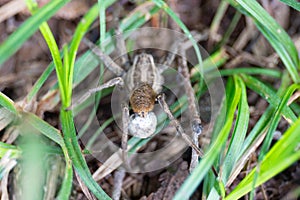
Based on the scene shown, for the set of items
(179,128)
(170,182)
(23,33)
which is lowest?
(170,182)

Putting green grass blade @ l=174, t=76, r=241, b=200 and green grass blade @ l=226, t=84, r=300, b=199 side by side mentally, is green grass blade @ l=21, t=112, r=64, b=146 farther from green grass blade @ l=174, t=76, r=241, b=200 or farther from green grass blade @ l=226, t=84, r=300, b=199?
green grass blade @ l=226, t=84, r=300, b=199

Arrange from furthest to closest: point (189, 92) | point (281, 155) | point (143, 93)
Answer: point (189, 92) → point (143, 93) → point (281, 155)

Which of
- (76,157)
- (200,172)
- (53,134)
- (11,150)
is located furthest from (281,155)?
(11,150)

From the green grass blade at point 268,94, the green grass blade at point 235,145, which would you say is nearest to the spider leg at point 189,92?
the green grass blade at point 235,145

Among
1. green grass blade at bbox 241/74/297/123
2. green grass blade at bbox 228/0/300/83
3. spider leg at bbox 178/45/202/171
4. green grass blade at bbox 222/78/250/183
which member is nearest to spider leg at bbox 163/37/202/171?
spider leg at bbox 178/45/202/171

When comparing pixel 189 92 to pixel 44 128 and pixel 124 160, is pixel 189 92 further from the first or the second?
pixel 44 128

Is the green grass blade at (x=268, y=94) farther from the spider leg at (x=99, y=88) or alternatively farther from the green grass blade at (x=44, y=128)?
the green grass blade at (x=44, y=128)
